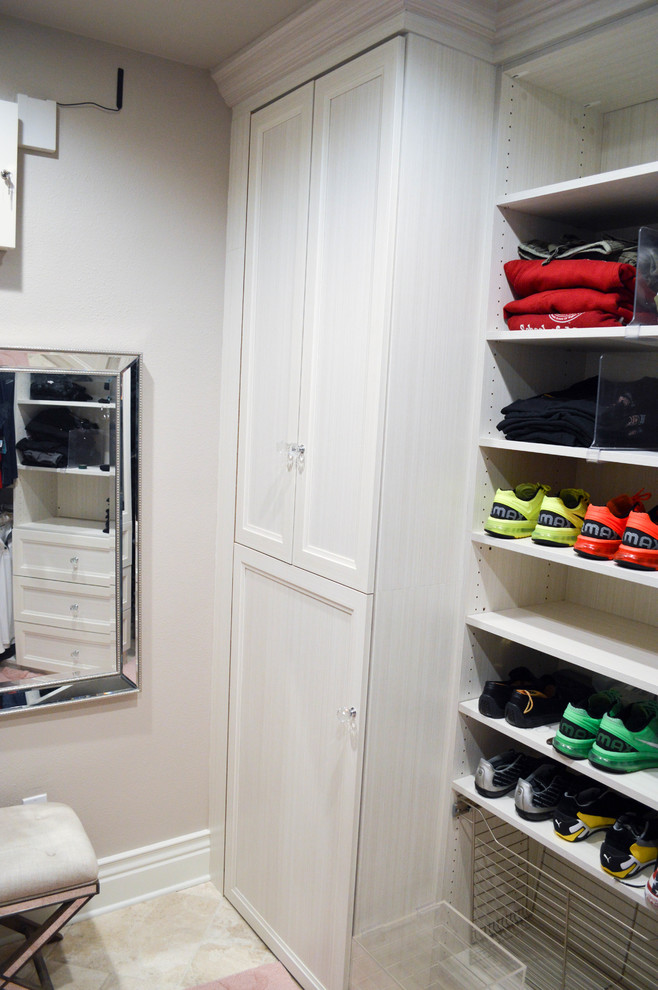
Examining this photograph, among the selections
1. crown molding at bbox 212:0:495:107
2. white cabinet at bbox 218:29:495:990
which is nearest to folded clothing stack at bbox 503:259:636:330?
white cabinet at bbox 218:29:495:990

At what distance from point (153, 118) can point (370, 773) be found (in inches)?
71.8

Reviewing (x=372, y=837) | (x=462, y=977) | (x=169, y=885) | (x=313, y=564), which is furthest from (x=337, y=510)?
(x=169, y=885)

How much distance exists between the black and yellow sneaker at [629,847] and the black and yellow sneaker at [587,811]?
6cm

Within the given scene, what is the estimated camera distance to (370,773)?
1856mm

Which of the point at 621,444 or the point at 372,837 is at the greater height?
the point at 621,444

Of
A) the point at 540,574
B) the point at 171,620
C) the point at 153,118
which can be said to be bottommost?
the point at 171,620

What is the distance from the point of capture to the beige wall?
2.09 m

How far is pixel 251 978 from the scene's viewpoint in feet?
6.96

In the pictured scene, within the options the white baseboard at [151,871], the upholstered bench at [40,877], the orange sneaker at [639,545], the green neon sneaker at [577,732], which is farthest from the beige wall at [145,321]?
the orange sneaker at [639,545]

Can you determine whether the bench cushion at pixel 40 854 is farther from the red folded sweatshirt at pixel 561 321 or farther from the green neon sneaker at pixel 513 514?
the red folded sweatshirt at pixel 561 321

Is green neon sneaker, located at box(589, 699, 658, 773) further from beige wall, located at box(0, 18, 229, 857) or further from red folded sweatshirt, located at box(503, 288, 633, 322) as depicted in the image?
beige wall, located at box(0, 18, 229, 857)

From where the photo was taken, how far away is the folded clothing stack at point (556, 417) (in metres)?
1.74

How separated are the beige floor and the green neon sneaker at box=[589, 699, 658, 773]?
1.19m

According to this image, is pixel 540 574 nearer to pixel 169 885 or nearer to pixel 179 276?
pixel 179 276
